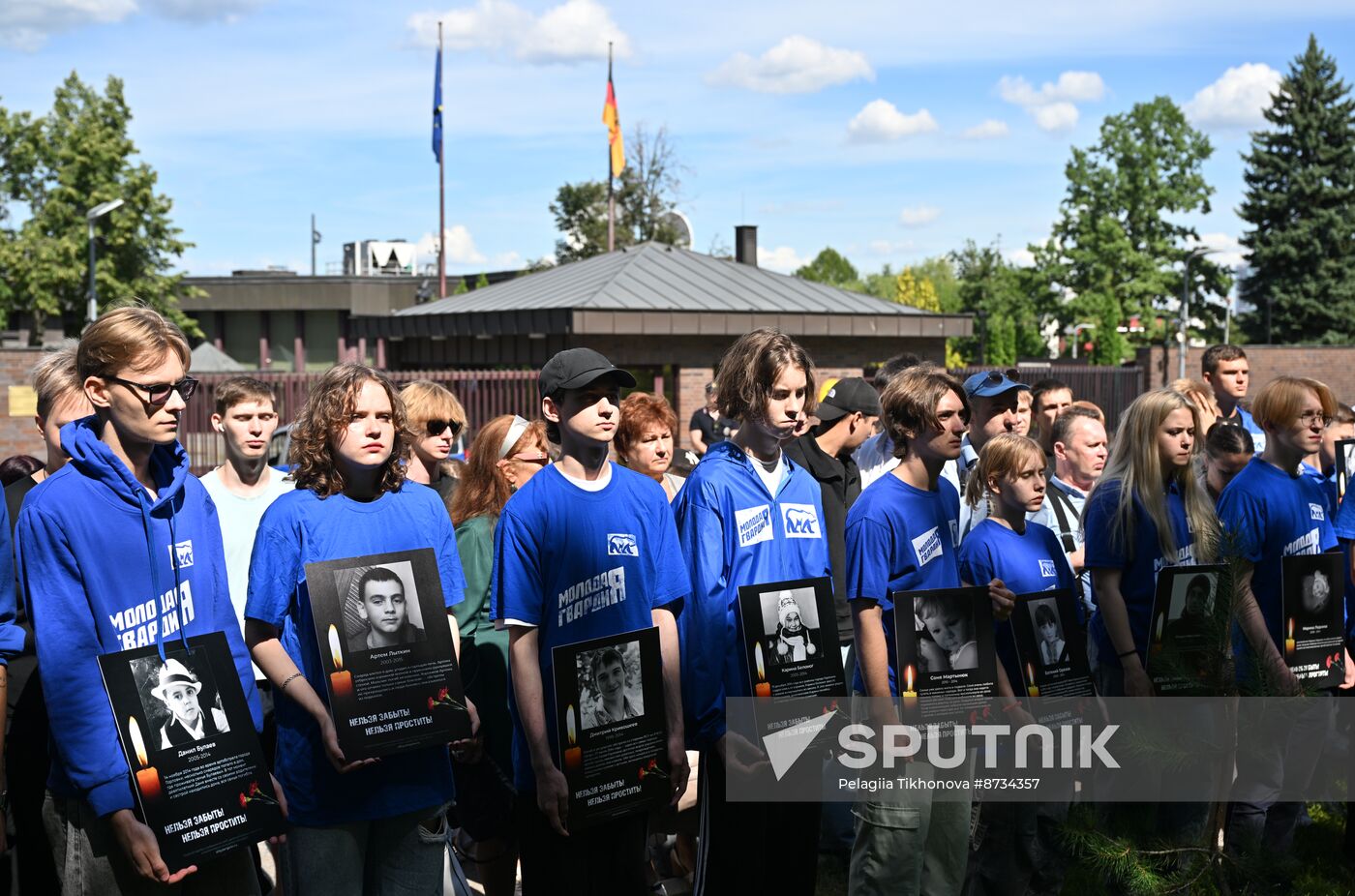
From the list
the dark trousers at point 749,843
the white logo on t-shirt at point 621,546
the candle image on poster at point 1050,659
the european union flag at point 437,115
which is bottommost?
the dark trousers at point 749,843

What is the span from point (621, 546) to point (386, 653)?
74 centimetres

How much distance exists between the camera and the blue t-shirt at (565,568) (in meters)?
3.57

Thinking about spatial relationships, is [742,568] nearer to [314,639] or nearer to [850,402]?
[314,639]

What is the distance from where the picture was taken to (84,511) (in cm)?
311

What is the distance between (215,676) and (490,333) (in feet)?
66.1

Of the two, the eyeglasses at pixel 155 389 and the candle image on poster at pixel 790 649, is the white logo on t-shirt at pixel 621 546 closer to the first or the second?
the candle image on poster at pixel 790 649

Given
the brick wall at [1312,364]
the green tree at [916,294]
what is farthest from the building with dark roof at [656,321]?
the green tree at [916,294]

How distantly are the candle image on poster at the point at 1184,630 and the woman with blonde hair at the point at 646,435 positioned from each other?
233 cm

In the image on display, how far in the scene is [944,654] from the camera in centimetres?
419

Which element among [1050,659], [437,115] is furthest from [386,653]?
[437,115]

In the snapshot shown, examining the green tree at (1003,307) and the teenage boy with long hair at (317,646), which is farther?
the green tree at (1003,307)

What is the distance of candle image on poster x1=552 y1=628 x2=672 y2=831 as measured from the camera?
135 inches

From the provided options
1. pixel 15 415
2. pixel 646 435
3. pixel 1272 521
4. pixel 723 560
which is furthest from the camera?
pixel 15 415

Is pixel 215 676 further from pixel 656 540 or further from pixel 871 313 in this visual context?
pixel 871 313
